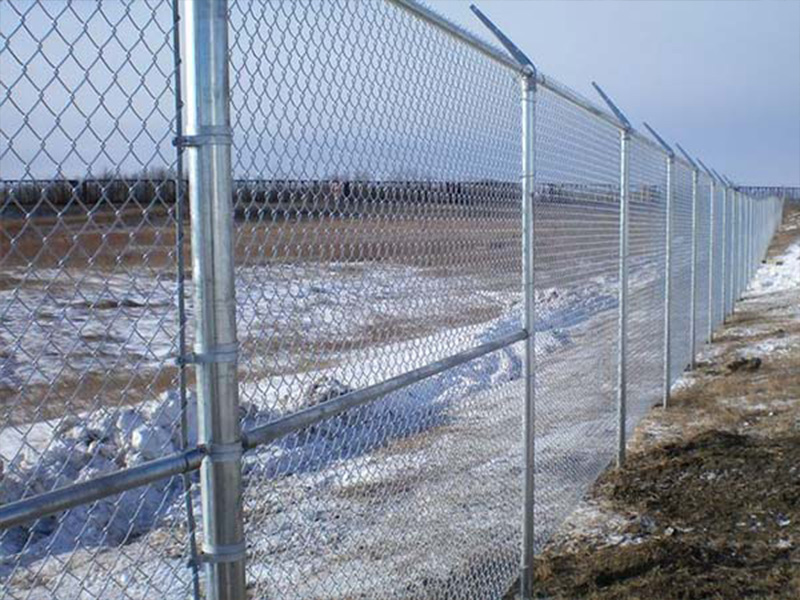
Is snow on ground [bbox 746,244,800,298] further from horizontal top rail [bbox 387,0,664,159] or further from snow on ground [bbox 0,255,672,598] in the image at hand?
horizontal top rail [bbox 387,0,664,159]

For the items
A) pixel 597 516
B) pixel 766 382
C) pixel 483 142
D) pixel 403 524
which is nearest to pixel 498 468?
pixel 597 516

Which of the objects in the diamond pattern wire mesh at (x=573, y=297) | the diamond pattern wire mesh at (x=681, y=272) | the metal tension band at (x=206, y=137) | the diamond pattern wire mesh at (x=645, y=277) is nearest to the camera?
the metal tension band at (x=206, y=137)

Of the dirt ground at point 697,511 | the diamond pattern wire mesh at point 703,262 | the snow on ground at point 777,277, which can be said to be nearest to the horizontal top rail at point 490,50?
the dirt ground at point 697,511

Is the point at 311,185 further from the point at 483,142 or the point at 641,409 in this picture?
the point at 641,409

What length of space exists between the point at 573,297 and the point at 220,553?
5679 mm

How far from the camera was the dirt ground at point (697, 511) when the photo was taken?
5.05 meters

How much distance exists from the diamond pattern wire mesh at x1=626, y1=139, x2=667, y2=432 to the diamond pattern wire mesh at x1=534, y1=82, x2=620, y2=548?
0.38 metres

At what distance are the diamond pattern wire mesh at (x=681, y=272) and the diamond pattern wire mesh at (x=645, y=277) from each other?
30 centimetres

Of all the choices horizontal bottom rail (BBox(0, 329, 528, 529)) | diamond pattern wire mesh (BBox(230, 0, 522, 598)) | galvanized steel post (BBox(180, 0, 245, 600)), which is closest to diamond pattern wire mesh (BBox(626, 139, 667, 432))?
diamond pattern wire mesh (BBox(230, 0, 522, 598))

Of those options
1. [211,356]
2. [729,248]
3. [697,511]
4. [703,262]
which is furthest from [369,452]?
[729,248]

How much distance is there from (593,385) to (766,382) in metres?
4.67

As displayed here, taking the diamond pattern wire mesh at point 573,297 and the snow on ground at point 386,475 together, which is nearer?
the snow on ground at point 386,475

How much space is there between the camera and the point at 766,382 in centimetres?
1081

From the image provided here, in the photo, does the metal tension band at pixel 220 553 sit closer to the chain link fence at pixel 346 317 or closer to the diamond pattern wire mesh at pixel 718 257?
the chain link fence at pixel 346 317
